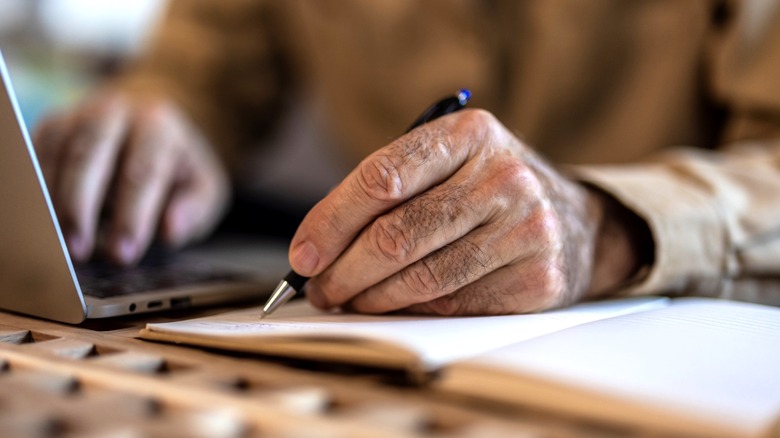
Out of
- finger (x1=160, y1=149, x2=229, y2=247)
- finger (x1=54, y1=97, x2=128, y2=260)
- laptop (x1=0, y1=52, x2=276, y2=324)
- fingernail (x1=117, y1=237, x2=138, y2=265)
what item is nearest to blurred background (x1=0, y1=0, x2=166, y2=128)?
finger (x1=160, y1=149, x2=229, y2=247)

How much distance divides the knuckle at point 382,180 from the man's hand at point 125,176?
1.25 ft

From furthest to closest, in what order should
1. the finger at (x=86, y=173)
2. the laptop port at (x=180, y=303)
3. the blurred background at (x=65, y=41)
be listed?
the blurred background at (x=65, y=41) → the finger at (x=86, y=173) → the laptop port at (x=180, y=303)

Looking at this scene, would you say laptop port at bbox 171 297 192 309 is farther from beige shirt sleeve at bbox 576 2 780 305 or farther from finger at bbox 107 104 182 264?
beige shirt sleeve at bbox 576 2 780 305

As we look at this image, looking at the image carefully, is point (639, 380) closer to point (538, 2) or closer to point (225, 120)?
point (538, 2)

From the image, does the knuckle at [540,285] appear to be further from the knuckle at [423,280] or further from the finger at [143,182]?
the finger at [143,182]

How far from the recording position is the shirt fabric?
2.11ft

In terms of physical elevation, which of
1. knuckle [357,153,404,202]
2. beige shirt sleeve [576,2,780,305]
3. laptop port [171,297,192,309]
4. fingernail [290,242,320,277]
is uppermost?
knuckle [357,153,404,202]

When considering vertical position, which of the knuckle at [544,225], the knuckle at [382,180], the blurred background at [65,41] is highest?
the blurred background at [65,41]

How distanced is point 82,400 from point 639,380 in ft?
0.84

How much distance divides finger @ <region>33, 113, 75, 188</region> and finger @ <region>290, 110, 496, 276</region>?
1.28 ft

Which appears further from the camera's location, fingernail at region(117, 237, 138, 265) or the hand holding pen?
fingernail at region(117, 237, 138, 265)

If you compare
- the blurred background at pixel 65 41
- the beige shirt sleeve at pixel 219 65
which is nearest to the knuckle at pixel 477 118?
the beige shirt sleeve at pixel 219 65

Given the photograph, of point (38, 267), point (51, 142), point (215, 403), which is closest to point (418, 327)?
point (215, 403)

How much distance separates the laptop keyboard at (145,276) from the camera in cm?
58
